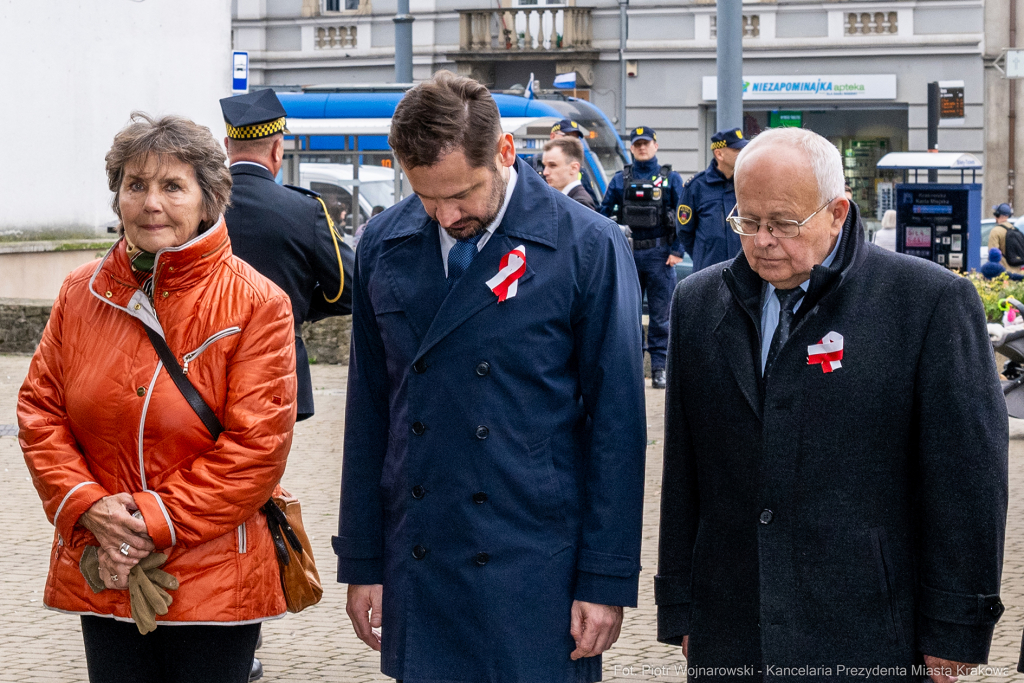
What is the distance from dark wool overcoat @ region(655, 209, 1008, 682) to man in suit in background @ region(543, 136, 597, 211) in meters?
6.88

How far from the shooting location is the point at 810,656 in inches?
125

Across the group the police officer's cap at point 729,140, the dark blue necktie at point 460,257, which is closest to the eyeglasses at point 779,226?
the dark blue necktie at point 460,257

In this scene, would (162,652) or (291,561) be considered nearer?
(162,652)

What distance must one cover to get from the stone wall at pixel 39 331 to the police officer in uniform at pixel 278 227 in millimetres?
8383

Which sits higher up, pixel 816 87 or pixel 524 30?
pixel 524 30

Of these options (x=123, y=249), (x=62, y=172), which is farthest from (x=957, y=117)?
(x=123, y=249)

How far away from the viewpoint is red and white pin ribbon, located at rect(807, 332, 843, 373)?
3139 mm

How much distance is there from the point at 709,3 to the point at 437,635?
1201 inches

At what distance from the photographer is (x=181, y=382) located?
3.53m

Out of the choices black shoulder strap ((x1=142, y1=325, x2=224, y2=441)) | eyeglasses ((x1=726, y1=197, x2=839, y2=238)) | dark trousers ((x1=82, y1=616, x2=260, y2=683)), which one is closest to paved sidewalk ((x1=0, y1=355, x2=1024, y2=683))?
dark trousers ((x1=82, y1=616, x2=260, y2=683))

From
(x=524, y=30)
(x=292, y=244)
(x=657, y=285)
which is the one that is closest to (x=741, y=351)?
(x=292, y=244)

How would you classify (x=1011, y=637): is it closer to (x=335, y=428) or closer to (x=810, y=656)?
(x=810, y=656)

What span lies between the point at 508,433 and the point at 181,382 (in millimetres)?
849

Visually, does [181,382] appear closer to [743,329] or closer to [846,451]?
[743,329]
